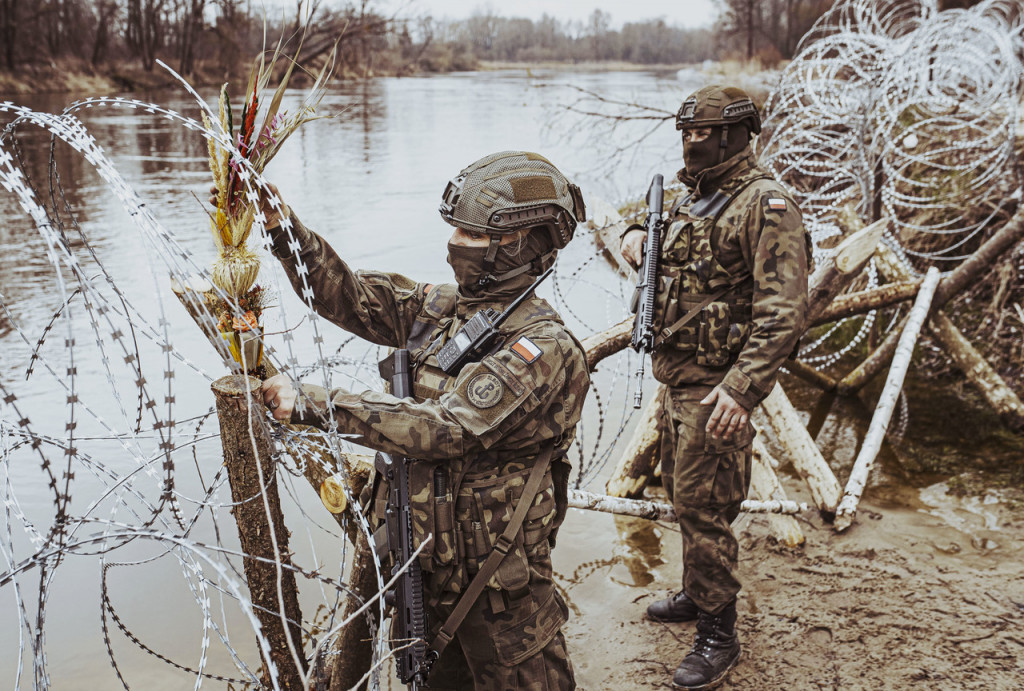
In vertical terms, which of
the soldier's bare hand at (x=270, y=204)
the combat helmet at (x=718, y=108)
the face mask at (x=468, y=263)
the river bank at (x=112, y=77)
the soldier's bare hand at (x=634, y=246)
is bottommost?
the soldier's bare hand at (x=634, y=246)

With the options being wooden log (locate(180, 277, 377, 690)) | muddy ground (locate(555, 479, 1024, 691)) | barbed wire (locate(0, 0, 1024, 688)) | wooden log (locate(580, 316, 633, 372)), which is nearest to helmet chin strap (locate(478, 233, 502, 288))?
barbed wire (locate(0, 0, 1024, 688))

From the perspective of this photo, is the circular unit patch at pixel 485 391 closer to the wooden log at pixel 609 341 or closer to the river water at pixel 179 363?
the river water at pixel 179 363

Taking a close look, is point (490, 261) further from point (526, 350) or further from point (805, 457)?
point (805, 457)

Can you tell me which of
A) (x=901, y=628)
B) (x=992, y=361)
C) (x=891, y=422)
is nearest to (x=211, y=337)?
(x=901, y=628)

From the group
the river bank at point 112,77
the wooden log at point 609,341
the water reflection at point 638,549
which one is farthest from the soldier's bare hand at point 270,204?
the river bank at point 112,77

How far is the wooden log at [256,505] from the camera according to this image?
2.15 meters

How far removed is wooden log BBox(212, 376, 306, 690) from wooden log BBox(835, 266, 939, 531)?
3.36 meters

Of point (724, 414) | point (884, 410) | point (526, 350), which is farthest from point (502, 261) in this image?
point (884, 410)

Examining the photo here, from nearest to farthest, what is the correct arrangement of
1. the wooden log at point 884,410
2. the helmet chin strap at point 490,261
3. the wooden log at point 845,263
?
the helmet chin strap at point 490,261, the wooden log at point 845,263, the wooden log at point 884,410

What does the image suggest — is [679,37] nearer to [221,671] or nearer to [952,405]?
[952,405]

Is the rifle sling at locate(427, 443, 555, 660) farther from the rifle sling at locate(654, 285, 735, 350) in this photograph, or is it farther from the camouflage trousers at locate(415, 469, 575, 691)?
the rifle sling at locate(654, 285, 735, 350)

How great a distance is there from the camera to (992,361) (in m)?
7.08

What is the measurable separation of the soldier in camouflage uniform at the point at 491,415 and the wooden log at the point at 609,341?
2238 millimetres

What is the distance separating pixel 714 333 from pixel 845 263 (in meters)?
1.55
